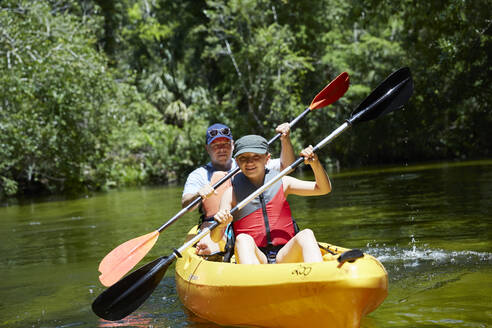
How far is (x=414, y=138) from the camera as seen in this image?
21.4 m

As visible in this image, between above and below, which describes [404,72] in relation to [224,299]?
above

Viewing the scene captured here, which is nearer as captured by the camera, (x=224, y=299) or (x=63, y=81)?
(x=224, y=299)

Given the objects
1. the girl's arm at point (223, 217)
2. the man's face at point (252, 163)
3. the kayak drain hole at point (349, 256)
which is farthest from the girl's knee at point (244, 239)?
the kayak drain hole at point (349, 256)

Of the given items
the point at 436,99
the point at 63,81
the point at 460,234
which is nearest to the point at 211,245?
the point at 460,234

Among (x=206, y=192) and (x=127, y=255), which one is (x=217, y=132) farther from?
(x=127, y=255)

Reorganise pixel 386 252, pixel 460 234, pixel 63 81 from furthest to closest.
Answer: pixel 63 81, pixel 460 234, pixel 386 252

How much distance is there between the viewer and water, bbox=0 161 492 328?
374 cm

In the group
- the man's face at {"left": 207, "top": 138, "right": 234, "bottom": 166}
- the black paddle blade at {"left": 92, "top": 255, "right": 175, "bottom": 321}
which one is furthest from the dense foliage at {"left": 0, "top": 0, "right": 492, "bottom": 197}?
the black paddle blade at {"left": 92, "top": 255, "right": 175, "bottom": 321}

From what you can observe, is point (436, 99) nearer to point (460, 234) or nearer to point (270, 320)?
point (460, 234)

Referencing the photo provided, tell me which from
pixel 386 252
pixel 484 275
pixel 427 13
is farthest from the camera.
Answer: pixel 427 13

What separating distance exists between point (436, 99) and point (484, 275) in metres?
16.9

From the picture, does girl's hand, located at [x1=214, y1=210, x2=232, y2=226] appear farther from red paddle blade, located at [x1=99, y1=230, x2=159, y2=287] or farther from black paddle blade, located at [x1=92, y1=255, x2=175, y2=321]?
red paddle blade, located at [x1=99, y1=230, x2=159, y2=287]

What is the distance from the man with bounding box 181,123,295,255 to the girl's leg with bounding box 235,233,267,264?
0.83m

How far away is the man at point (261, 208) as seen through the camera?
360cm
